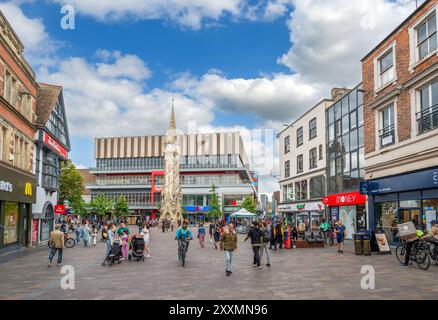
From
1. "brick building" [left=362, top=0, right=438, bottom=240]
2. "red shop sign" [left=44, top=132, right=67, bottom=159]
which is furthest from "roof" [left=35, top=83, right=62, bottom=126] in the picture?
"brick building" [left=362, top=0, right=438, bottom=240]

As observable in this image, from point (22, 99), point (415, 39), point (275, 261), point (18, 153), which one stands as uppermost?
point (415, 39)

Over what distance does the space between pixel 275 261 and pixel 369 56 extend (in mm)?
14306

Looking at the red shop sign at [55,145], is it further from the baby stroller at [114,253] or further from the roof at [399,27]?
the roof at [399,27]

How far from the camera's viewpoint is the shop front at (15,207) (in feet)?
61.0

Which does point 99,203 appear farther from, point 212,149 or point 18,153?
point 18,153

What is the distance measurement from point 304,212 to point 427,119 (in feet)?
80.8

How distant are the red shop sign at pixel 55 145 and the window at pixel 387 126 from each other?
66.8 ft

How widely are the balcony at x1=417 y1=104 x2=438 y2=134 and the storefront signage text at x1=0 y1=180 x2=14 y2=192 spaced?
19.0 metres

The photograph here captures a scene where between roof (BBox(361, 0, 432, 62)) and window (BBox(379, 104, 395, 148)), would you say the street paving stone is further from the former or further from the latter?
roof (BBox(361, 0, 432, 62))

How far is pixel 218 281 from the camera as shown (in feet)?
36.0

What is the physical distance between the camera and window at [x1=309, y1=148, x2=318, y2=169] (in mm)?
37062
